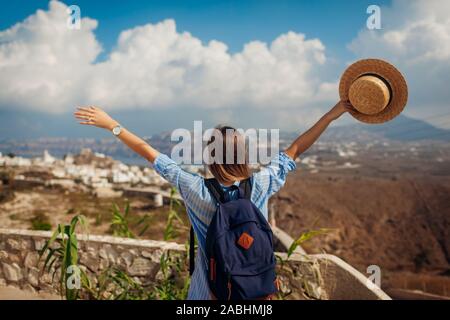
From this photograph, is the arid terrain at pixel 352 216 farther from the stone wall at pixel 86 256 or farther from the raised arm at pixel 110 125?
the raised arm at pixel 110 125

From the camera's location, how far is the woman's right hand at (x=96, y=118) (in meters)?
1.68

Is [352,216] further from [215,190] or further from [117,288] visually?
[215,190]

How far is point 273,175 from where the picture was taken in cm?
164

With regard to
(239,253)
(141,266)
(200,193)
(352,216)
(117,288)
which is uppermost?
(200,193)

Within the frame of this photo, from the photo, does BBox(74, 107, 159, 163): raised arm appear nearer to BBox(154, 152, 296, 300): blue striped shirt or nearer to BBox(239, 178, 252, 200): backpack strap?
BBox(154, 152, 296, 300): blue striped shirt

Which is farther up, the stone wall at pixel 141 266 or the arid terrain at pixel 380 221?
the stone wall at pixel 141 266

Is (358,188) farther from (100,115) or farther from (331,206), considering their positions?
(100,115)

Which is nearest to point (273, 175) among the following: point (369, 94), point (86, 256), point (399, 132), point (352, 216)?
point (369, 94)

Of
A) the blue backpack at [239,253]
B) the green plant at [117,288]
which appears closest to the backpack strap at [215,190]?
the blue backpack at [239,253]

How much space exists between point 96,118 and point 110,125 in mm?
76

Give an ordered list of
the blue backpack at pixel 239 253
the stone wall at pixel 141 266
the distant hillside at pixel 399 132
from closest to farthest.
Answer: the blue backpack at pixel 239 253, the stone wall at pixel 141 266, the distant hillside at pixel 399 132

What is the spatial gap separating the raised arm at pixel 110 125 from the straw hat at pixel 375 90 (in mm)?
905
